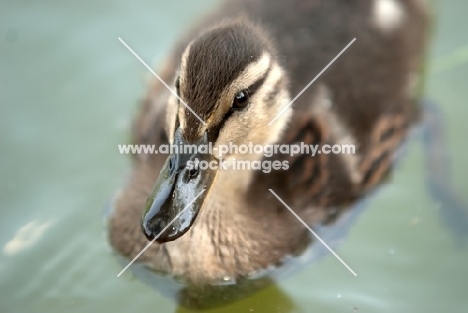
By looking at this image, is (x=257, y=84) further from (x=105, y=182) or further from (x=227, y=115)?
(x=105, y=182)

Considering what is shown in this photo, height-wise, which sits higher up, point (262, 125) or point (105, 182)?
point (105, 182)

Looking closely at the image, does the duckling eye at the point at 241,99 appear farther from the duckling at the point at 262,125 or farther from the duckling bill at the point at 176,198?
the duckling bill at the point at 176,198

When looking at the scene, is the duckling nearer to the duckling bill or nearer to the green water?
the duckling bill

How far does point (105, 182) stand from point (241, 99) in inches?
44.6

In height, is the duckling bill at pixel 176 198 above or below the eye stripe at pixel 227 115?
below

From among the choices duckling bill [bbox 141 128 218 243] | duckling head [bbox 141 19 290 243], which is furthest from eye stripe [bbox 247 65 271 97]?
duckling bill [bbox 141 128 218 243]

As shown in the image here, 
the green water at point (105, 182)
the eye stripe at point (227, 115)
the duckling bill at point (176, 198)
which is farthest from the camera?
the green water at point (105, 182)

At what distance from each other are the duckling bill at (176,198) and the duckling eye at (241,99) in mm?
188

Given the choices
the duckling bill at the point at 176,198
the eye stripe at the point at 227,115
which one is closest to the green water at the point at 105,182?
the duckling bill at the point at 176,198

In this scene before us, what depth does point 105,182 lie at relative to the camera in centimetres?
347

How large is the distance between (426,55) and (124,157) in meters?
1.88

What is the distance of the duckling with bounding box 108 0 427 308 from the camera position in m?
2.53

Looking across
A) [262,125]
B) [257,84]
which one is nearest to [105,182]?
[262,125]

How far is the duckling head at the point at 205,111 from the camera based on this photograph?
8.06 feet
